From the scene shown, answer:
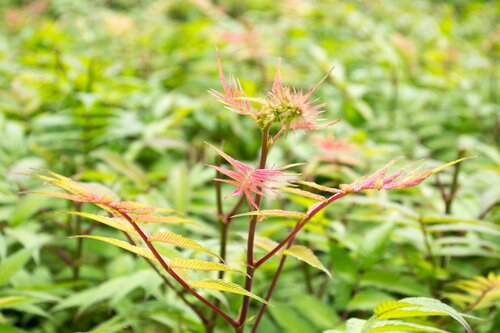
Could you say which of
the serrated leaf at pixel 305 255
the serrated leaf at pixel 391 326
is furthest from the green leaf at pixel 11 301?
the serrated leaf at pixel 391 326

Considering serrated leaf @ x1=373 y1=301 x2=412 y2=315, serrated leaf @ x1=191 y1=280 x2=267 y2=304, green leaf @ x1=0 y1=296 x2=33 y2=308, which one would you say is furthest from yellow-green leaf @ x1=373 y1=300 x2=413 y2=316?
green leaf @ x1=0 y1=296 x2=33 y2=308

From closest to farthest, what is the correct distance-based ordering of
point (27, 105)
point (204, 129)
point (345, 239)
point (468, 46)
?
point (345, 239)
point (27, 105)
point (204, 129)
point (468, 46)

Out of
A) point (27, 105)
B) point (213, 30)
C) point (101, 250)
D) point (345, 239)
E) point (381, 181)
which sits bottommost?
point (101, 250)

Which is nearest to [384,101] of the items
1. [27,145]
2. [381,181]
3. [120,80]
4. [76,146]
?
[120,80]

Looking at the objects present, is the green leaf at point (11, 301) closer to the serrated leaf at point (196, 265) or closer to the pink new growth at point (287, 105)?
the serrated leaf at point (196, 265)

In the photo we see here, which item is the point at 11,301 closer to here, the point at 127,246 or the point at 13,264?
the point at 13,264

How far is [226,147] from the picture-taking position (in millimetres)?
1900

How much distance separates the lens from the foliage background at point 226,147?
1033mm

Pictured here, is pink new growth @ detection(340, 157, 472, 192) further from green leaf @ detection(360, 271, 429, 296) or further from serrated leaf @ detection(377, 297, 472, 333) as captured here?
green leaf @ detection(360, 271, 429, 296)

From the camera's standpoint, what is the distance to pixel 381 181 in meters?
0.57

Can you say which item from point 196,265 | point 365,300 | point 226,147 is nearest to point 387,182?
point 196,265

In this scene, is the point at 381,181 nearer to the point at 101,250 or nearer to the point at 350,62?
the point at 101,250

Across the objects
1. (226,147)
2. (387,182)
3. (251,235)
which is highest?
(387,182)

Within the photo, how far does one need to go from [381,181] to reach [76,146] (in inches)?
48.6
